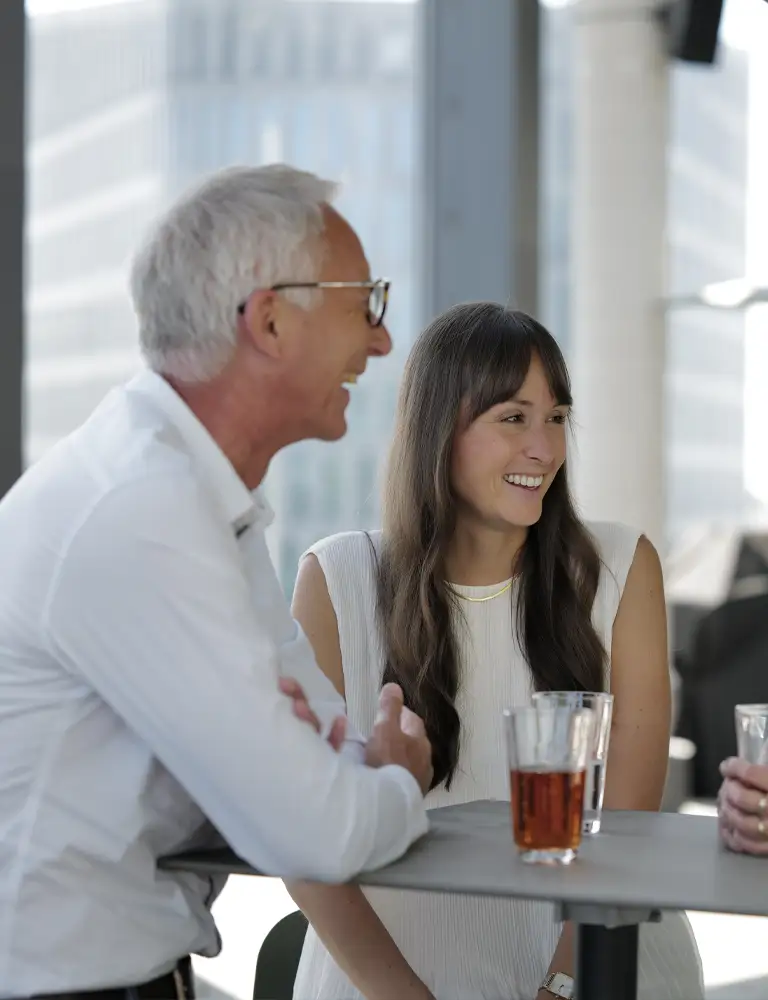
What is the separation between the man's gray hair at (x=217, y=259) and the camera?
1.52 metres

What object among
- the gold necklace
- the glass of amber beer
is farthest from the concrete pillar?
the glass of amber beer

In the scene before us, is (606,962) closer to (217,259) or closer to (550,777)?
(550,777)

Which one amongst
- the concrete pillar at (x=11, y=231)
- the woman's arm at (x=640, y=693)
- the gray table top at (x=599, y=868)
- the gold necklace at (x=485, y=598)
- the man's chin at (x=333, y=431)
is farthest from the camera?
the concrete pillar at (x=11, y=231)

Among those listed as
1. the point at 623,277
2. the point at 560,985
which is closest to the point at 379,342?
the point at 560,985

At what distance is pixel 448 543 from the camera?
2.38m

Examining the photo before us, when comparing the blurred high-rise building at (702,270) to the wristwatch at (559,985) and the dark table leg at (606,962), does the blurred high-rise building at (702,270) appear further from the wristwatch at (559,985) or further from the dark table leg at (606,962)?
the dark table leg at (606,962)

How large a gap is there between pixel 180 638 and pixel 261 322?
1.18 feet

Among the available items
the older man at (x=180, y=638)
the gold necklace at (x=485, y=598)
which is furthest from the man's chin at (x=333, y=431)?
the gold necklace at (x=485, y=598)

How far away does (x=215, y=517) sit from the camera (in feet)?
4.68

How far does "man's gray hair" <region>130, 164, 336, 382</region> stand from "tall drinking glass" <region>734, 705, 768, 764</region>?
2.09ft

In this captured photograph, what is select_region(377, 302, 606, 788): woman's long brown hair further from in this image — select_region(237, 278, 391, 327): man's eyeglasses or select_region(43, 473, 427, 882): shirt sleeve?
select_region(43, 473, 427, 882): shirt sleeve

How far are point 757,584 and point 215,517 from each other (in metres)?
4.88

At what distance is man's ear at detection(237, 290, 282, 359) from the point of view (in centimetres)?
152

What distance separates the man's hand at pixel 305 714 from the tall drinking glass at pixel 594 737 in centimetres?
22
